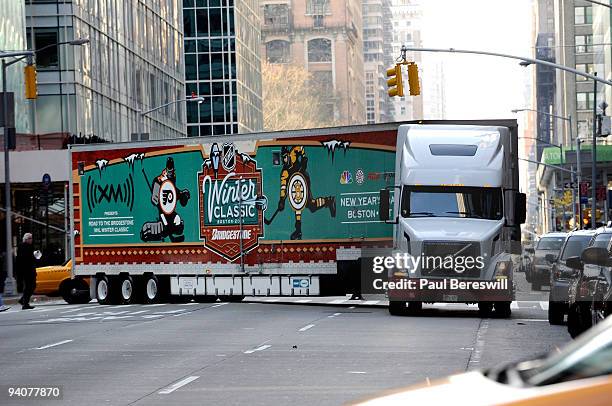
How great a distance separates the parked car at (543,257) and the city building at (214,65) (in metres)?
70.4

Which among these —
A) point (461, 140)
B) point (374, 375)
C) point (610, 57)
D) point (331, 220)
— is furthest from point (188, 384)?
point (610, 57)

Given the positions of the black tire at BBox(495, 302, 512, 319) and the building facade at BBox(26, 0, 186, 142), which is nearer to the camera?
the black tire at BBox(495, 302, 512, 319)

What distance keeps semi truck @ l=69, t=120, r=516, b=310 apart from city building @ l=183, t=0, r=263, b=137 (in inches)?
3155

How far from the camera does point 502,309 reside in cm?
2638

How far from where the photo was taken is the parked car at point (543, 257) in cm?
4334

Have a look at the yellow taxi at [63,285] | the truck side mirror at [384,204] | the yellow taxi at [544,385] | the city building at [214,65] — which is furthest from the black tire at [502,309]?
the city building at [214,65]

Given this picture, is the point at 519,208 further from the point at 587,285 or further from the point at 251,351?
the point at 251,351

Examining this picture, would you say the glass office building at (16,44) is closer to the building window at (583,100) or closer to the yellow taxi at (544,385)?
the yellow taxi at (544,385)

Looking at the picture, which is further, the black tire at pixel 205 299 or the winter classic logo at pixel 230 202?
the black tire at pixel 205 299

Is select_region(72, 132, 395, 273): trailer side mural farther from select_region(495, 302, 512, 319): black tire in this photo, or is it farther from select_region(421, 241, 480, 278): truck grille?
select_region(495, 302, 512, 319): black tire

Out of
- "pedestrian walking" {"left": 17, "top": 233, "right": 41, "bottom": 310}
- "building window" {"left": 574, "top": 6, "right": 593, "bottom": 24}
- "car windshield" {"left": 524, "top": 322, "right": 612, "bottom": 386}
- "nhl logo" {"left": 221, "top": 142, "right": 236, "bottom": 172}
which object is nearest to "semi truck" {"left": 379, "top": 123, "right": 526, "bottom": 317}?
"nhl logo" {"left": 221, "top": 142, "right": 236, "bottom": 172}

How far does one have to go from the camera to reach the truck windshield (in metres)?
26.1

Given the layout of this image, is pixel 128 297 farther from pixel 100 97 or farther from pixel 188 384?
pixel 100 97

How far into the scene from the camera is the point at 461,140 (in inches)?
1033
